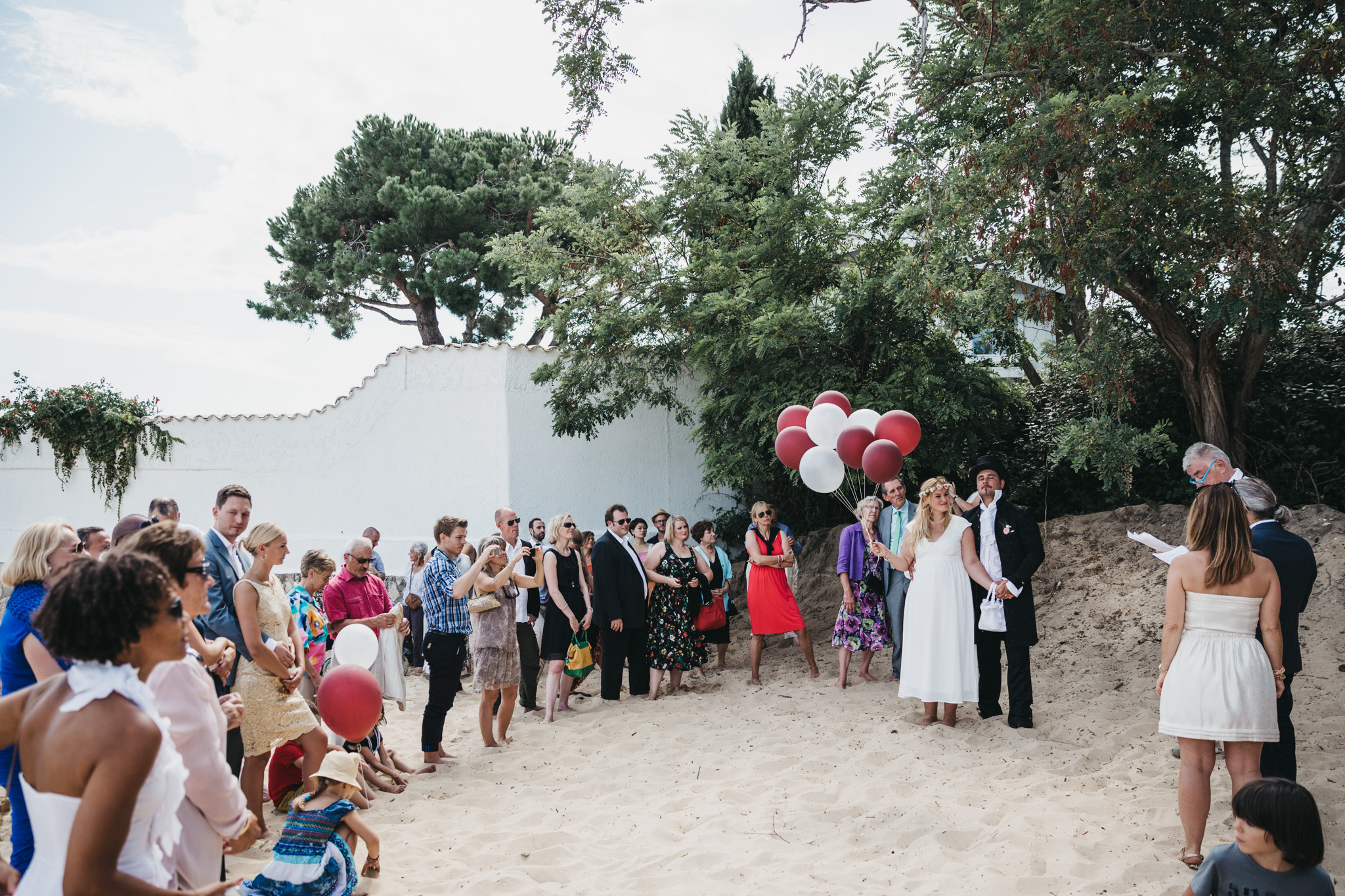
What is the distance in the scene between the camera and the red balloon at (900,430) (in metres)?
6.11

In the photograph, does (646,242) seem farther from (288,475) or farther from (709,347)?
(288,475)

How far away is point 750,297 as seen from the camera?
9055mm

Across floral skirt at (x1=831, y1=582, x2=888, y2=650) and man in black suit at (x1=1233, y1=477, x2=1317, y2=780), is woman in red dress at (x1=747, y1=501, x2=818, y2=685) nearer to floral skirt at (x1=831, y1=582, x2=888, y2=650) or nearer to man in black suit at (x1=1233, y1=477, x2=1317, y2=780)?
floral skirt at (x1=831, y1=582, x2=888, y2=650)

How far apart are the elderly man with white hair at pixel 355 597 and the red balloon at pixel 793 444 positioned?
3.07m

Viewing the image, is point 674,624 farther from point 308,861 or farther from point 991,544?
point 308,861

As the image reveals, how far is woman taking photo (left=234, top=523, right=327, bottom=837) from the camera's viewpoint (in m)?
4.20

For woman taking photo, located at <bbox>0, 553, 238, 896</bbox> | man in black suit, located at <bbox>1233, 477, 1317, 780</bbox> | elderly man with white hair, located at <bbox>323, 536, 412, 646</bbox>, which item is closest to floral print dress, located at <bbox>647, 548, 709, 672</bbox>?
elderly man with white hair, located at <bbox>323, 536, 412, 646</bbox>

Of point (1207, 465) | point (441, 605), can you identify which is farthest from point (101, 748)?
point (1207, 465)

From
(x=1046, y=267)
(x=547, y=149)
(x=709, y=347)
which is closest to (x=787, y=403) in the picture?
(x=709, y=347)

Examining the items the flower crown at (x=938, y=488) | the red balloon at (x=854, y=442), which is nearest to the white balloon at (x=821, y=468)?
A: the red balloon at (x=854, y=442)

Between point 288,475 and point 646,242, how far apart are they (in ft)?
22.6

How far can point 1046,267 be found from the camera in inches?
254

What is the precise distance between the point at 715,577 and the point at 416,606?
3019 millimetres

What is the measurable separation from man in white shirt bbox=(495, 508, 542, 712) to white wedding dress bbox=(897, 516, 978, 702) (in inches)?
119
